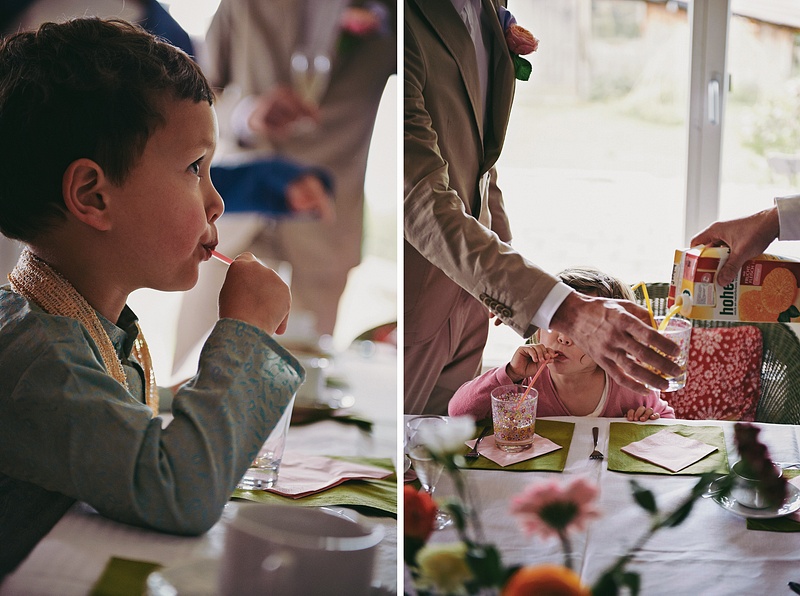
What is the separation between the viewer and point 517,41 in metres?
0.58

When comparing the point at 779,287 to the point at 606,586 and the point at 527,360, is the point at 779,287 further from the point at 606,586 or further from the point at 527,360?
the point at 606,586

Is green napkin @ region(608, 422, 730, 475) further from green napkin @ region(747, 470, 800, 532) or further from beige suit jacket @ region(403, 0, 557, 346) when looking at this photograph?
beige suit jacket @ region(403, 0, 557, 346)

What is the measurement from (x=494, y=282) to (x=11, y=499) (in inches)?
17.7

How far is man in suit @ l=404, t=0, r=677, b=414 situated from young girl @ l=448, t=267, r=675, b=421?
2 cm

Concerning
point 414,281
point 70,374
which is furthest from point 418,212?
point 70,374

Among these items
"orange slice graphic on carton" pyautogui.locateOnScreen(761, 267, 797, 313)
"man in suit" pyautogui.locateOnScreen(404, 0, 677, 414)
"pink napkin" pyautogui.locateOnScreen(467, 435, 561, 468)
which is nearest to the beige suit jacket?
"man in suit" pyautogui.locateOnScreen(404, 0, 677, 414)

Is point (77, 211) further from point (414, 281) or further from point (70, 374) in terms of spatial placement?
point (414, 281)

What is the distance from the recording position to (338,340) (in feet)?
2.46

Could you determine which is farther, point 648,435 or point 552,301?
point 648,435

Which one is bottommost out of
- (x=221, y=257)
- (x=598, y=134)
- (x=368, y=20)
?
(x=221, y=257)

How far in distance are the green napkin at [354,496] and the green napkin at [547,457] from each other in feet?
0.33

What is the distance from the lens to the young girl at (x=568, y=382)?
60 centimetres

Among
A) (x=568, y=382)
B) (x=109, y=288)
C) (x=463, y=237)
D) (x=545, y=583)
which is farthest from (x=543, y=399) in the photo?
(x=109, y=288)

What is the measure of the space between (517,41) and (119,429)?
0.45m
